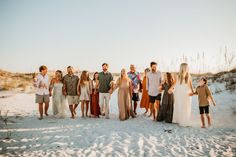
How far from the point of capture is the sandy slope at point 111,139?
17.0 feet

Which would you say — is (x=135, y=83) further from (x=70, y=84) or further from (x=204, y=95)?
(x=204, y=95)

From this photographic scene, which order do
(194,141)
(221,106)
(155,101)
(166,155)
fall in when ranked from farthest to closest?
(221,106)
(155,101)
(194,141)
(166,155)

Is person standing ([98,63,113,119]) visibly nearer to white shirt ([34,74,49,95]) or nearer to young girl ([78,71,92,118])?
young girl ([78,71,92,118])

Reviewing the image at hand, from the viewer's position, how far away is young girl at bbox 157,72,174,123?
8.21 metres

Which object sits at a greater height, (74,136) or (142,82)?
(142,82)

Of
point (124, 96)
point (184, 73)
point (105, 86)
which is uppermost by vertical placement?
point (184, 73)

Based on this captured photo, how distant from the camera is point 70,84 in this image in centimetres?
909

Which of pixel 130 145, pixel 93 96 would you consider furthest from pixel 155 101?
pixel 130 145

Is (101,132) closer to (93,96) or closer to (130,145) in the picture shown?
(130,145)

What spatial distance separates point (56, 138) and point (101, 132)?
1.35 m

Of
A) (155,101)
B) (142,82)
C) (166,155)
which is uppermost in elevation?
(142,82)

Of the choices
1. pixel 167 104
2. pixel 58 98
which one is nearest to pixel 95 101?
pixel 58 98

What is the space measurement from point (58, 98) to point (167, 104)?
4406mm

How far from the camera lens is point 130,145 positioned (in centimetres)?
559
